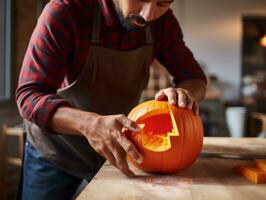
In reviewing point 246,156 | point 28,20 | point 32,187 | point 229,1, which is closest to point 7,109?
point 28,20

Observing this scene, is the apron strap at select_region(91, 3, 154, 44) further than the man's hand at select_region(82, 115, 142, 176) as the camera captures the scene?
Yes

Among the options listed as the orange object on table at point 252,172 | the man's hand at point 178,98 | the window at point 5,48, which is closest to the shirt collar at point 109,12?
the man's hand at point 178,98

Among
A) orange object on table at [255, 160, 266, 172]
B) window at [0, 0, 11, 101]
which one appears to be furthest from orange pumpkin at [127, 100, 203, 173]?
window at [0, 0, 11, 101]

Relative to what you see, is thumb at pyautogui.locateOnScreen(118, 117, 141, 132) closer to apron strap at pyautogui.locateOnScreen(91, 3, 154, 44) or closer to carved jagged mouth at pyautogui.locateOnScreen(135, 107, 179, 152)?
carved jagged mouth at pyautogui.locateOnScreen(135, 107, 179, 152)

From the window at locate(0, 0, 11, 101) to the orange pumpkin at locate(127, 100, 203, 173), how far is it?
217 centimetres

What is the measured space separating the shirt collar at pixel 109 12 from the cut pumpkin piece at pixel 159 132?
306 millimetres

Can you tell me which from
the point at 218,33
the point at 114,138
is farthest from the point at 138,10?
the point at 218,33

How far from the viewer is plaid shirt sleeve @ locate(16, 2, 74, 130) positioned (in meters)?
0.77

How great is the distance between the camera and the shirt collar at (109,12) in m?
0.96

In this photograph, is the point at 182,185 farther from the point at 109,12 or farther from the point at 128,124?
the point at 109,12

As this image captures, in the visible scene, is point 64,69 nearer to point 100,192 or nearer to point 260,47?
point 100,192

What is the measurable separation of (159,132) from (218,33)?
512 cm

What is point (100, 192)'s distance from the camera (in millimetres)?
608

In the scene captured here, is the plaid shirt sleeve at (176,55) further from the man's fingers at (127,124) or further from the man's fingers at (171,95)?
the man's fingers at (127,124)
